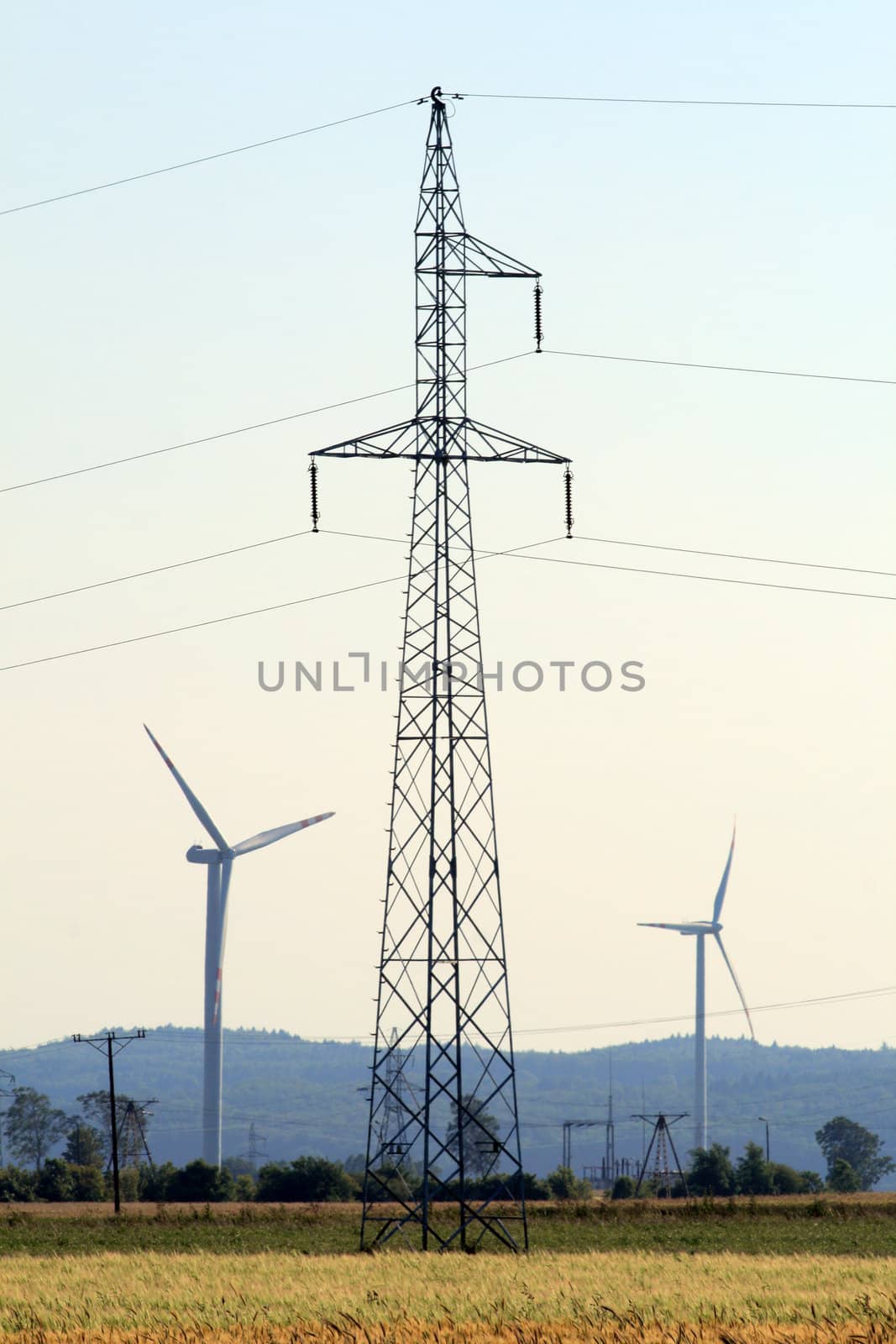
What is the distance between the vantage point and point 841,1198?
4870 inches

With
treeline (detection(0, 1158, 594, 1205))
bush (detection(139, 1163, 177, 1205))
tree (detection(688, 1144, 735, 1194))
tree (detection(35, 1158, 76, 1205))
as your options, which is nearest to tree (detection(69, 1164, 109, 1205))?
treeline (detection(0, 1158, 594, 1205))

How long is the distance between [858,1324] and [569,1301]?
10416mm

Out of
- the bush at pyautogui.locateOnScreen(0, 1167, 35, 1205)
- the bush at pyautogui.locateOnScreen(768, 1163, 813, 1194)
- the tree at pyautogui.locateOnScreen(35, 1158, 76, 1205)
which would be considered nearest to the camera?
the bush at pyautogui.locateOnScreen(0, 1167, 35, 1205)

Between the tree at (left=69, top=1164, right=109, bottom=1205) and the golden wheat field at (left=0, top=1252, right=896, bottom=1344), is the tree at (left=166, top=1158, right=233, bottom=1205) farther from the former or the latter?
the golden wheat field at (left=0, top=1252, right=896, bottom=1344)

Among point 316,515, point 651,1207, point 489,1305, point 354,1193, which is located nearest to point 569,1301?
point 489,1305

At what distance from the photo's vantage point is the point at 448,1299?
5778 centimetres

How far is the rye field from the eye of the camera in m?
49.6

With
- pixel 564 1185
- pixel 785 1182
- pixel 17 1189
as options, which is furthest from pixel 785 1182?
pixel 17 1189

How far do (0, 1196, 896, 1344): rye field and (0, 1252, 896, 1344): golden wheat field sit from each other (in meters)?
0.12

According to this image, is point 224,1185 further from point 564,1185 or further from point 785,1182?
point 785,1182

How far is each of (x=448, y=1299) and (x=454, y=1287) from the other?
2.93 m

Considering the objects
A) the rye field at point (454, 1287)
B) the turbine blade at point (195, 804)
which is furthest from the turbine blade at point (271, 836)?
the rye field at point (454, 1287)

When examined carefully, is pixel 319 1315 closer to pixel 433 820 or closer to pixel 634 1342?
pixel 634 1342

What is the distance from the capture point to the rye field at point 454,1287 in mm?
49594
